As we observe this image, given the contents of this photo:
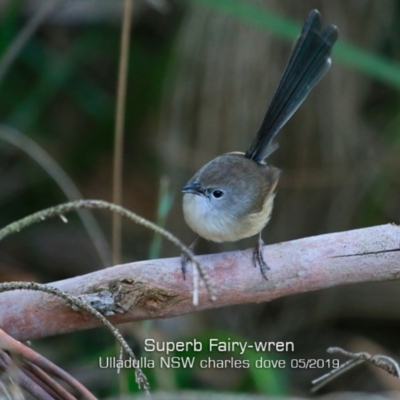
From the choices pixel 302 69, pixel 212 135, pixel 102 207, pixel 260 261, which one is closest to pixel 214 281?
pixel 260 261

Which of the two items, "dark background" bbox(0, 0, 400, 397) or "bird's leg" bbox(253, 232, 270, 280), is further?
"dark background" bbox(0, 0, 400, 397)

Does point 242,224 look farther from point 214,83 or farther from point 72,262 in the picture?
point 72,262

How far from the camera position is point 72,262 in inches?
189

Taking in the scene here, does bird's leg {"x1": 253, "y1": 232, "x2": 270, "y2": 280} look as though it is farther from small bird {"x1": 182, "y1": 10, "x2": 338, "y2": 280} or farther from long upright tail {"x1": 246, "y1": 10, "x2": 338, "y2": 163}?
long upright tail {"x1": 246, "y1": 10, "x2": 338, "y2": 163}

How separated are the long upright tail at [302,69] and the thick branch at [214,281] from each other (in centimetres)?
79

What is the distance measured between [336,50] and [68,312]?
5.79 feet

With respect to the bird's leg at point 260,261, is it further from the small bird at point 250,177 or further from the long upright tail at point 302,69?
the long upright tail at point 302,69

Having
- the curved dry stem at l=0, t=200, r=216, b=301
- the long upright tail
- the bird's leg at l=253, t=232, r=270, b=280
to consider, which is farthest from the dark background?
the curved dry stem at l=0, t=200, r=216, b=301

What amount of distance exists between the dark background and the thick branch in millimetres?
1620

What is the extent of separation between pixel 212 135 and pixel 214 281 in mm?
2293

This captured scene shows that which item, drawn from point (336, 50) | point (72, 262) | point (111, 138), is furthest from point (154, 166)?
point (336, 50)

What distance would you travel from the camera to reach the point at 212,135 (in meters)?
4.02

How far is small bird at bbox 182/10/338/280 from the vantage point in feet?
7.89

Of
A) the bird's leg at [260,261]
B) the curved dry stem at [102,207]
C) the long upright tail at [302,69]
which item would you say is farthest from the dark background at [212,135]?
the curved dry stem at [102,207]
